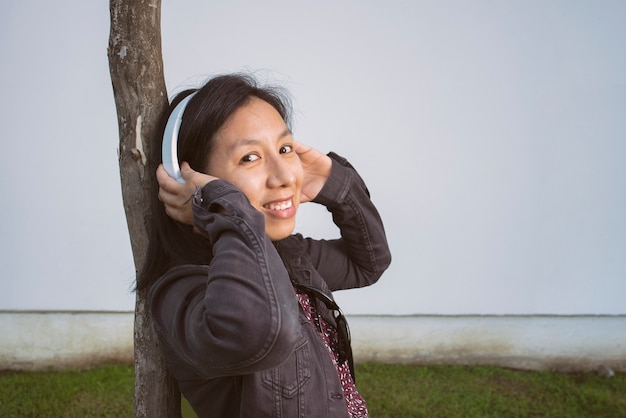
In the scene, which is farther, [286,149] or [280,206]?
[286,149]

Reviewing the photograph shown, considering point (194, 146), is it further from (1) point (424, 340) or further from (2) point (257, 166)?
(1) point (424, 340)

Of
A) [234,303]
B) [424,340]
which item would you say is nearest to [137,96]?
[234,303]

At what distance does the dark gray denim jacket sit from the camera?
1.12m

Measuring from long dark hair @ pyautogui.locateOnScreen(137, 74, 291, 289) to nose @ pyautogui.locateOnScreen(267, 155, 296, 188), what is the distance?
0.54ft

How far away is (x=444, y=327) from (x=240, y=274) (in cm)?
282

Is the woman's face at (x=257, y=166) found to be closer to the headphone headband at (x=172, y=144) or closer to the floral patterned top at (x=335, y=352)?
the headphone headband at (x=172, y=144)

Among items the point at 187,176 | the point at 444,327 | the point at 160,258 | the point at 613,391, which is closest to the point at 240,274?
the point at 187,176

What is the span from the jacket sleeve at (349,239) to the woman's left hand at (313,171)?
21mm

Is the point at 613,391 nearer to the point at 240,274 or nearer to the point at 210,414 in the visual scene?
the point at 210,414

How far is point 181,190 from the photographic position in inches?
54.9

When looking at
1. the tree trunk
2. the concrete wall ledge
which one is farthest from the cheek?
the concrete wall ledge

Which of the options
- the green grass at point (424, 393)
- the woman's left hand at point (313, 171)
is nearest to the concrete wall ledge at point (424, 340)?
the green grass at point (424, 393)

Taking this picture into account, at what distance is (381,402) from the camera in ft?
10.8

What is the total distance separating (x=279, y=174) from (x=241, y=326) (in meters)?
0.47
